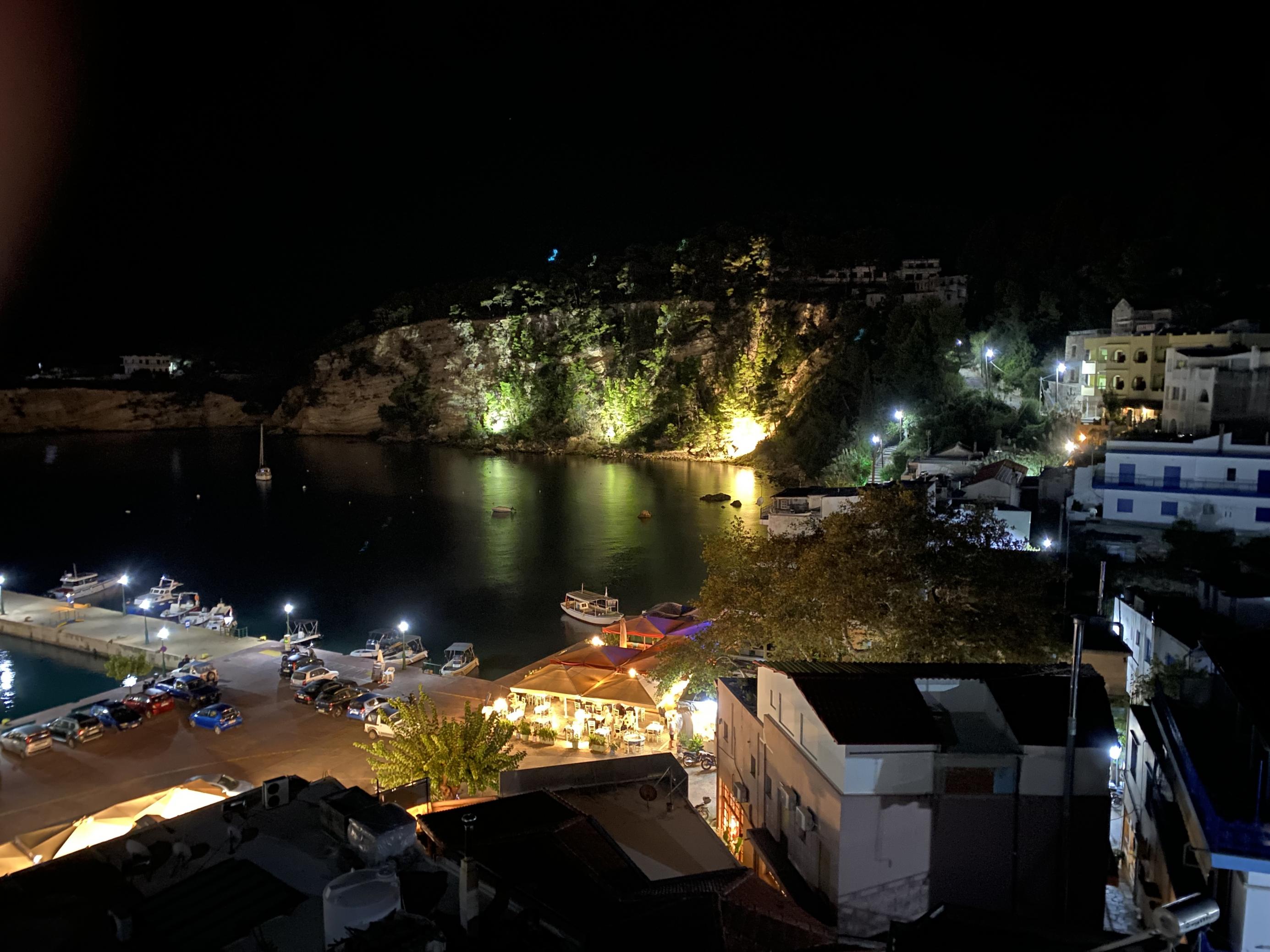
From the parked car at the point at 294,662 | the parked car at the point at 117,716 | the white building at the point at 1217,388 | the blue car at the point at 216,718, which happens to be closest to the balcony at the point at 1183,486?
the white building at the point at 1217,388

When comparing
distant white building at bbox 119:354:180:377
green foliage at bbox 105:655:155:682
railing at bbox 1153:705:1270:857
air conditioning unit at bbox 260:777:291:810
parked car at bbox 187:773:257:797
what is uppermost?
distant white building at bbox 119:354:180:377

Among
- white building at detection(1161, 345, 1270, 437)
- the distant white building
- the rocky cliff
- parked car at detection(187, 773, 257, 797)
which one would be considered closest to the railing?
parked car at detection(187, 773, 257, 797)

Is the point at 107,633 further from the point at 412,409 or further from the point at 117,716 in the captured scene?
the point at 412,409

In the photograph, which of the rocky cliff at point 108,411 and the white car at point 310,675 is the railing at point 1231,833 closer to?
the white car at point 310,675

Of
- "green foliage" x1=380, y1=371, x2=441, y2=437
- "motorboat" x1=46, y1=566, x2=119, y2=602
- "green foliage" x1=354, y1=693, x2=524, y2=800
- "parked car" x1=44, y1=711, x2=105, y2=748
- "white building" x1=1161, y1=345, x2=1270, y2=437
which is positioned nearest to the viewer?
"green foliage" x1=354, y1=693, x2=524, y2=800

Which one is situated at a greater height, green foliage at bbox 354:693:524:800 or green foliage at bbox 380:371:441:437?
green foliage at bbox 380:371:441:437

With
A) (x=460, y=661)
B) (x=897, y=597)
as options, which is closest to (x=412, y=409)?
(x=460, y=661)

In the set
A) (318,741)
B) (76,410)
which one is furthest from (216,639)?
(76,410)

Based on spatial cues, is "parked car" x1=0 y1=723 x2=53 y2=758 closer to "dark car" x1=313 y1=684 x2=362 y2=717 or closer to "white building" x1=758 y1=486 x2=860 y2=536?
"dark car" x1=313 y1=684 x2=362 y2=717
